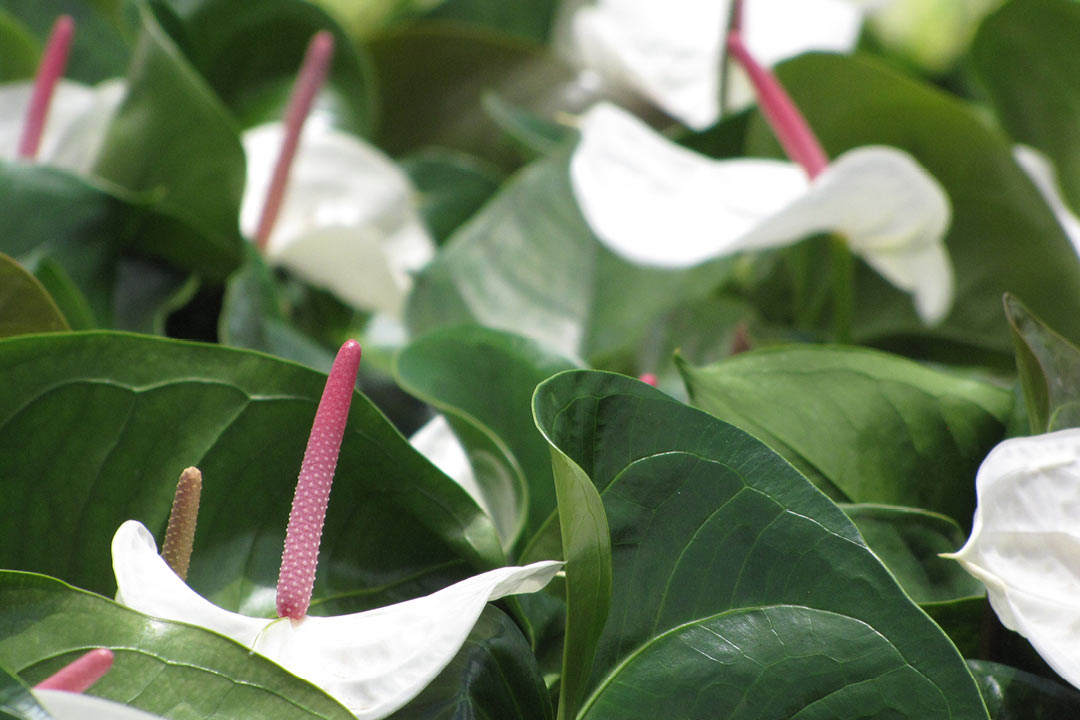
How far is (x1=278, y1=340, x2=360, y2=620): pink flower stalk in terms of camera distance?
252mm

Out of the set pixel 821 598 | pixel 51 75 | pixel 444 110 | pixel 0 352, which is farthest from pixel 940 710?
pixel 444 110

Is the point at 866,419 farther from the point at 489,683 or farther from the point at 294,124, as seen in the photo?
the point at 294,124

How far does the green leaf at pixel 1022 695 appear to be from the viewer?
10.8 inches

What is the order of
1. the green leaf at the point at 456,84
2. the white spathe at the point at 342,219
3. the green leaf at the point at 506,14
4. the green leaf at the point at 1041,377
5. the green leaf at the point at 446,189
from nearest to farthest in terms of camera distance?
the green leaf at the point at 1041,377 < the white spathe at the point at 342,219 < the green leaf at the point at 446,189 < the green leaf at the point at 456,84 < the green leaf at the point at 506,14

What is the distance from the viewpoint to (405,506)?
294 mm

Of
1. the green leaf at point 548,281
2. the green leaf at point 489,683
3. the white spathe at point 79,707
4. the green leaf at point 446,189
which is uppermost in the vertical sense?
the white spathe at point 79,707

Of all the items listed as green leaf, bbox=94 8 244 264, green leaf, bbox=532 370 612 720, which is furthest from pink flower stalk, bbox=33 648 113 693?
green leaf, bbox=94 8 244 264

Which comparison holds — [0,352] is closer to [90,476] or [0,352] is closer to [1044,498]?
[90,476]

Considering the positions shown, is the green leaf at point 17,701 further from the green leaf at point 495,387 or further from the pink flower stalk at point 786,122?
the pink flower stalk at point 786,122

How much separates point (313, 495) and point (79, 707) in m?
0.07

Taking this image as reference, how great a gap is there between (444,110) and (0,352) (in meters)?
0.56

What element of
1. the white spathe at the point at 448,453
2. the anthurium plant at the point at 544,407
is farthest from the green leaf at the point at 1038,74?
the white spathe at the point at 448,453

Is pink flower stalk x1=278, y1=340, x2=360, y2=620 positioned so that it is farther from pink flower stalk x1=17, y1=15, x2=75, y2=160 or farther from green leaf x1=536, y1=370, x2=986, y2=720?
pink flower stalk x1=17, y1=15, x2=75, y2=160

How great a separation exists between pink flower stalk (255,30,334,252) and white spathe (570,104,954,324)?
0.47 feet
